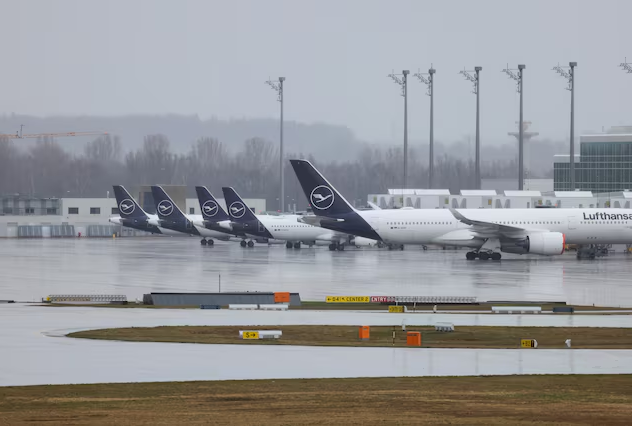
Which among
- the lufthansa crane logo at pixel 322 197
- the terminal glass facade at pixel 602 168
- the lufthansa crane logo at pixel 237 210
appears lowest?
the lufthansa crane logo at pixel 237 210

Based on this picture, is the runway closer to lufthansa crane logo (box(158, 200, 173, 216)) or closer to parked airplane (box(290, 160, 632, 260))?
parked airplane (box(290, 160, 632, 260))

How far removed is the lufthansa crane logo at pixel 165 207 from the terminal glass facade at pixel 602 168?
75.8 meters

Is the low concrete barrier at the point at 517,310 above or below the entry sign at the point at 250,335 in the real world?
below

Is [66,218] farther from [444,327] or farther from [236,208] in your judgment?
[444,327]

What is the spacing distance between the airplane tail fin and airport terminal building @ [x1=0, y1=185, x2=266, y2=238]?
201ft

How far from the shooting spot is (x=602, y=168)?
6201 inches

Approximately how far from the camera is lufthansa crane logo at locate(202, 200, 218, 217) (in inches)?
4051

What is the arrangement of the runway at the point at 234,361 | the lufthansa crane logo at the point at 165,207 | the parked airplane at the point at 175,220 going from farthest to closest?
the lufthansa crane logo at the point at 165,207 < the parked airplane at the point at 175,220 < the runway at the point at 234,361

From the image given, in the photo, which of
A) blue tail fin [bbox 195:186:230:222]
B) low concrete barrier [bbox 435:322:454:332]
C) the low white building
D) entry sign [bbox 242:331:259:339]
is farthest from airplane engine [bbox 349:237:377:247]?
entry sign [bbox 242:331:259:339]

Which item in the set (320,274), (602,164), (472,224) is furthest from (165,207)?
(602,164)

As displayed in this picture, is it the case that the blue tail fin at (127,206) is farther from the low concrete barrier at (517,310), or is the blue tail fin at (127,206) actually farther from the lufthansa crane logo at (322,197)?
the low concrete barrier at (517,310)

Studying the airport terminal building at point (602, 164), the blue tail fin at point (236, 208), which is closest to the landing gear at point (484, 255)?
the blue tail fin at point (236, 208)

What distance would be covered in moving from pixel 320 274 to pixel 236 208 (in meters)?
38.2

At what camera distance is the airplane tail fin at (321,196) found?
76938 millimetres
